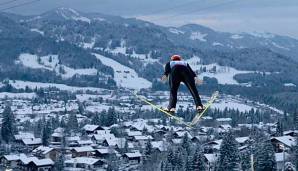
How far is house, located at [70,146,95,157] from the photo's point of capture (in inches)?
2224

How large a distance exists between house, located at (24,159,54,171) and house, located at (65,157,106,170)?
1993 mm

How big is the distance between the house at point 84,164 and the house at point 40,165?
6.54 feet

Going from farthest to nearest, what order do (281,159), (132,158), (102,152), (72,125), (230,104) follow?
1. (230,104)
2. (72,125)
3. (102,152)
4. (132,158)
5. (281,159)

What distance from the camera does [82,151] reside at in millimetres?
57219

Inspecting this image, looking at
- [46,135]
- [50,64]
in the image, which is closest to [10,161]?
[46,135]

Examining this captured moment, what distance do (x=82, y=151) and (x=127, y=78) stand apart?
125539 millimetres

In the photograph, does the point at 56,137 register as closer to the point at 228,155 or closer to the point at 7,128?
the point at 7,128

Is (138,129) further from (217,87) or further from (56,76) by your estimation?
(56,76)

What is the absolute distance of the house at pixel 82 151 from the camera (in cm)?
5649

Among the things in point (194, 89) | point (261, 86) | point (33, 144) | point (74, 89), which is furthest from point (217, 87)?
point (194, 89)

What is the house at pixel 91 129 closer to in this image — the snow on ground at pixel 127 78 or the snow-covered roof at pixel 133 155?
the snow-covered roof at pixel 133 155

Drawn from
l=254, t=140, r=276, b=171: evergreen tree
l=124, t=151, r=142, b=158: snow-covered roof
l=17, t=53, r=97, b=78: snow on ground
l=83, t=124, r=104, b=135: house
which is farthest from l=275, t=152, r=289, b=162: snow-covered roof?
l=17, t=53, r=97, b=78: snow on ground

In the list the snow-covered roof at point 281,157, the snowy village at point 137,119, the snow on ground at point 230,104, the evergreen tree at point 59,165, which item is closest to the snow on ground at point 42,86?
the snowy village at point 137,119

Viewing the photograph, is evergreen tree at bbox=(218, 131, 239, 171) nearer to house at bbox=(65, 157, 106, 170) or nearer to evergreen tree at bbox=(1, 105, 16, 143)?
house at bbox=(65, 157, 106, 170)
